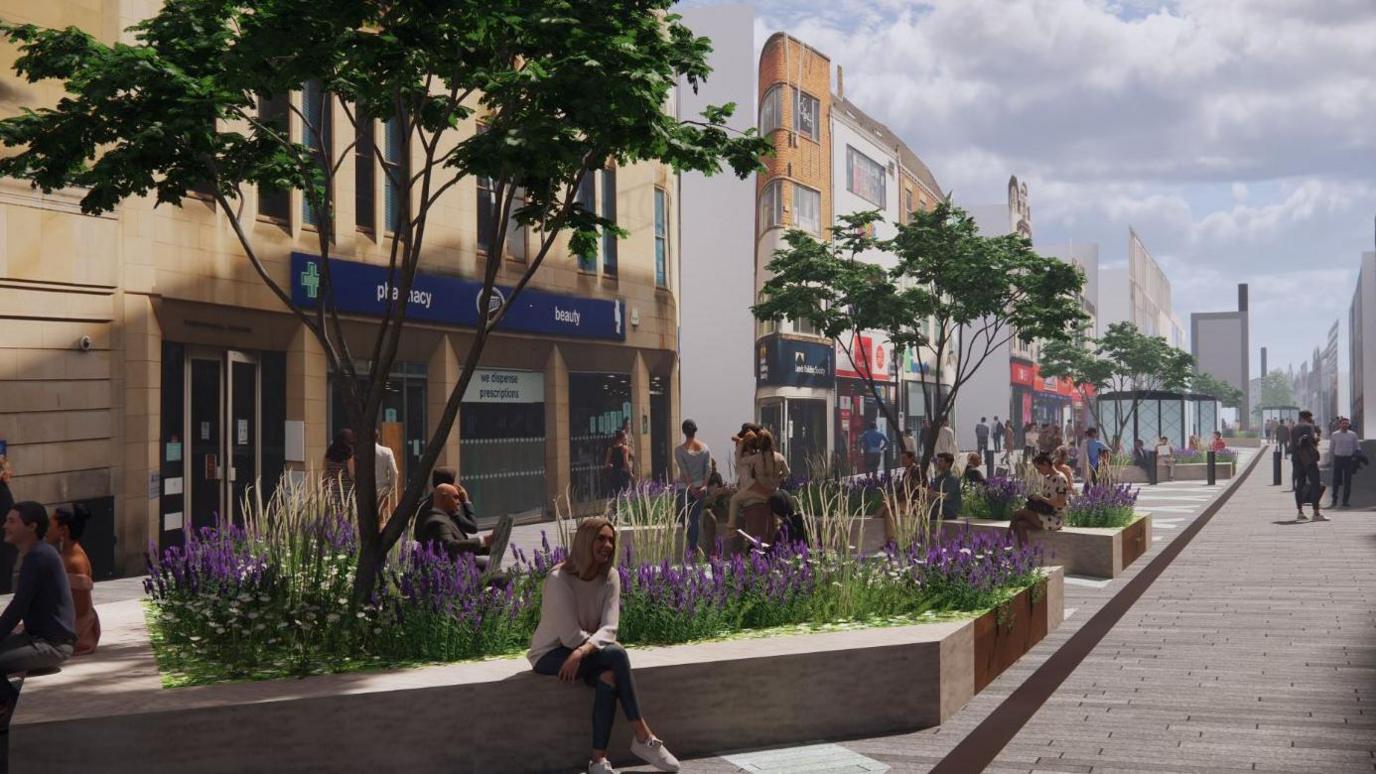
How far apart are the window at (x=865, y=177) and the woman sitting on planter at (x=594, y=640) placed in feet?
140

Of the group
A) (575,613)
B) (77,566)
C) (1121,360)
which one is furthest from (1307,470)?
(1121,360)

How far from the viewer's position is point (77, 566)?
847cm

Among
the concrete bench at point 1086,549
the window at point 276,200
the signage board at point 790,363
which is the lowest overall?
the concrete bench at point 1086,549

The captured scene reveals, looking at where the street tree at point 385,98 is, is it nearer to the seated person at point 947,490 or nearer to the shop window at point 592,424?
the seated person at point 947,490

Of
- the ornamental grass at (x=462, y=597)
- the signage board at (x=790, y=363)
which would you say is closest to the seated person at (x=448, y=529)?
the ornamental grass at (x=462, y=597)

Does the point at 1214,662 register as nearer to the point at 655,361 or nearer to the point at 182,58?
the point at 182,58

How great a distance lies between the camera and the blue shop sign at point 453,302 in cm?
1941

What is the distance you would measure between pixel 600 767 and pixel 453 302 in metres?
16.3

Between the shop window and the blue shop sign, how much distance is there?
0.87 metres

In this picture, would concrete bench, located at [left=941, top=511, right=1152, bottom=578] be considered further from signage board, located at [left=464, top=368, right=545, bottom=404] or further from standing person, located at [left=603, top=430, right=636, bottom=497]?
standing person, located at [left=603, top=430, right=636, bottom=497]

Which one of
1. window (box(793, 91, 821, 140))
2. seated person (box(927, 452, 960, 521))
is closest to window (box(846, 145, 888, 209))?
window (box(793, 91, 821, 140))

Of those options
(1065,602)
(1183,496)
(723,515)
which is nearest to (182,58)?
(723,515)

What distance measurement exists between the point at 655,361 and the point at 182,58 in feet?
68.3

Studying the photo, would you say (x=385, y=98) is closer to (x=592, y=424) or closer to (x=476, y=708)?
(x=476, y=708)
